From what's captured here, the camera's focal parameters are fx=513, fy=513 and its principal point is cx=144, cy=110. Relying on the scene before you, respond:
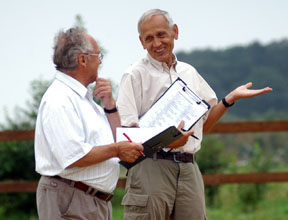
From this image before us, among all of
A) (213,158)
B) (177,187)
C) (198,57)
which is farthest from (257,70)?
(177,187)

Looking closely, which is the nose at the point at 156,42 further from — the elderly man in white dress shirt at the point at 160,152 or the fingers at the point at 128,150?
the fingers at the point at 128,150

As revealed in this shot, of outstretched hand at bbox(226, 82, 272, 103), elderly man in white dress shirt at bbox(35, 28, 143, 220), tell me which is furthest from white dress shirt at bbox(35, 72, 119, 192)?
outstretched hand at bbox(226, 82, 272, 103)

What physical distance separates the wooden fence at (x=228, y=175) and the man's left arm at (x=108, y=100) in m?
2.81

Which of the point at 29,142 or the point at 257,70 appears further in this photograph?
the point at 257,70

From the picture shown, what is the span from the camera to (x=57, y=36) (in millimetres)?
2488

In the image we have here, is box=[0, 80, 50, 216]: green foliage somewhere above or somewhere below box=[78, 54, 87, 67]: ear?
below

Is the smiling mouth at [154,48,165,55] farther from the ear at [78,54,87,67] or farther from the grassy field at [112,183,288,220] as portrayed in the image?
the grassy field at [112,183,288,220]

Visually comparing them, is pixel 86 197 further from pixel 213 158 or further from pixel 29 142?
pixel 213 158

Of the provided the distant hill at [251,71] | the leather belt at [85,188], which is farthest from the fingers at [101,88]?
the distant hill at [251,71]

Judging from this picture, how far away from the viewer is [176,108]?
2840 mm

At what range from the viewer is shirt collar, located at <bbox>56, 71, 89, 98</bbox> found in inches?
96.5

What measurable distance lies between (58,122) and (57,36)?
1.50ft

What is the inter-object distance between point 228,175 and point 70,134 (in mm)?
3408

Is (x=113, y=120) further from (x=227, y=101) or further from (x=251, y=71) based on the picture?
(x=251, y=71)
